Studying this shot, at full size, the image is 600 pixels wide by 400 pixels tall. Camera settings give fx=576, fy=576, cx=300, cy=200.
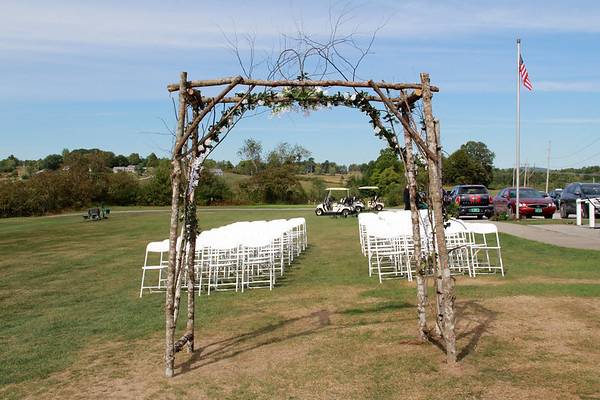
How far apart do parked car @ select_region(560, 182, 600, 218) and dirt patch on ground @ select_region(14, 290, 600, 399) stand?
1930cm

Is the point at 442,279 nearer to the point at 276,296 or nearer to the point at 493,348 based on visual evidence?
the point at 493,348

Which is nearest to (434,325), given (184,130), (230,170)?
(184,130)

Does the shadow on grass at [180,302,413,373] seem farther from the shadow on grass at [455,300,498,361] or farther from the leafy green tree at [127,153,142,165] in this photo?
the leafy green tree at [127,153,142,165]

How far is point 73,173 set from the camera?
57.3 meters

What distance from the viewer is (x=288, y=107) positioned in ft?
21.3

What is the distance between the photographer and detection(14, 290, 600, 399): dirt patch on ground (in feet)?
16.7

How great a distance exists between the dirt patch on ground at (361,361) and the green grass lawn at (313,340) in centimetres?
2

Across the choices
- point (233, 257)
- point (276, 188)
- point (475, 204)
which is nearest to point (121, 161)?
point (276, 188)

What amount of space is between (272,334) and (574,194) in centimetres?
2228

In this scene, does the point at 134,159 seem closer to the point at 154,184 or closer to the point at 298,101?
the point at 154,184

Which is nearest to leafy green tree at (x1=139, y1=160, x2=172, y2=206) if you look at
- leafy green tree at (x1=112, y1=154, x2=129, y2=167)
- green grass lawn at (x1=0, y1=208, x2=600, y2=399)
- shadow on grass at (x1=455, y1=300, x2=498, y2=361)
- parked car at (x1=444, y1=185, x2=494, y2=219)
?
leafy green tree at (x1=112, y1=154, x2=129, y2=167)

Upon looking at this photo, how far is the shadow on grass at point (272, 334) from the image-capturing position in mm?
6250

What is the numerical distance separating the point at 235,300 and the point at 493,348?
459 cm

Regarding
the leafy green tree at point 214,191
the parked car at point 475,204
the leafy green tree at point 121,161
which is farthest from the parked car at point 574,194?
the leafy green tree at point 121,161
